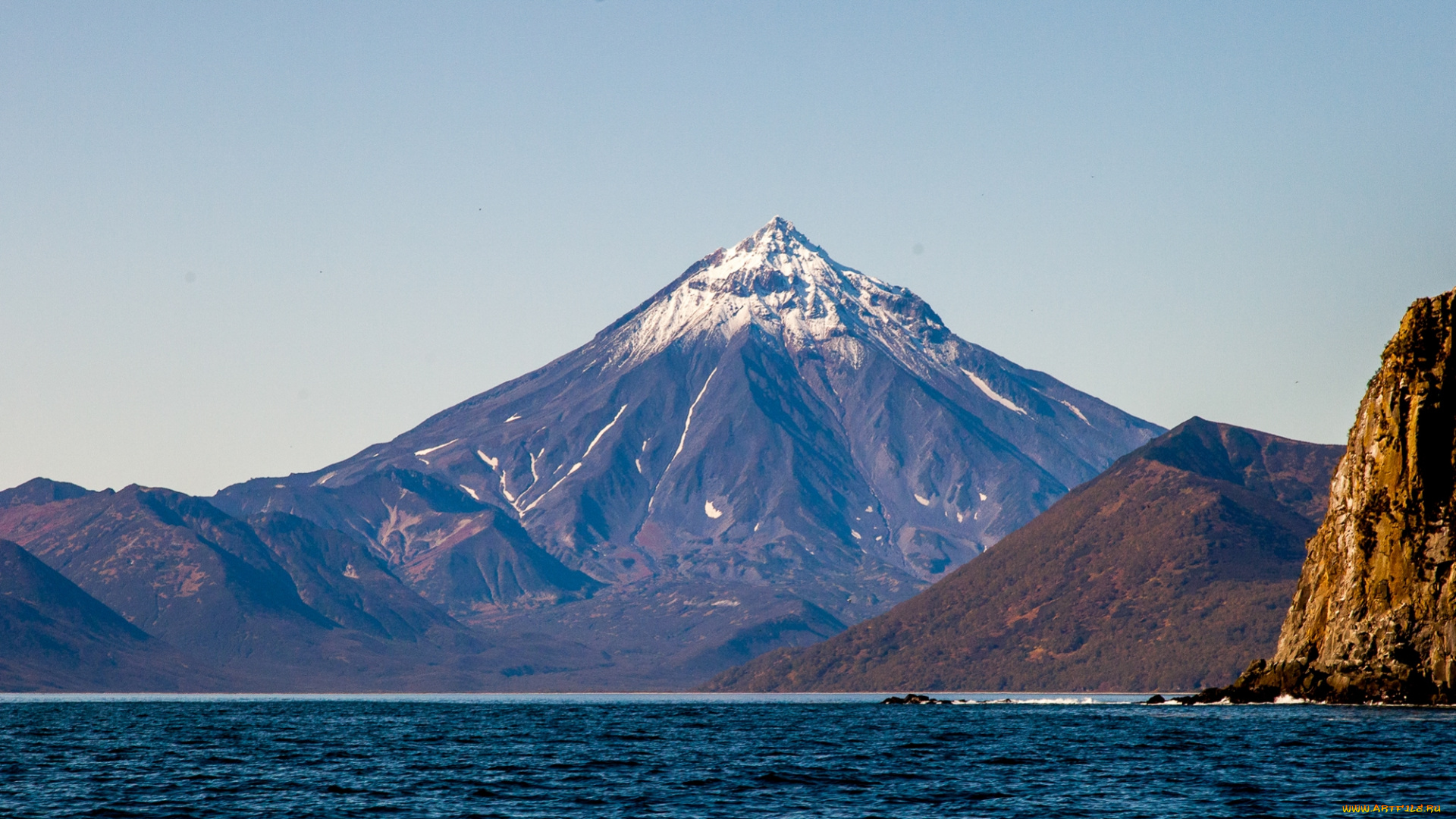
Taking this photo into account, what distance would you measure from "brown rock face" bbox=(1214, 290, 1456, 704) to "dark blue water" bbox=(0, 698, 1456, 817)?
28.4ft

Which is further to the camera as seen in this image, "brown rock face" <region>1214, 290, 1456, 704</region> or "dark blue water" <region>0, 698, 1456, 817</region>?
"brown rock face" <region>1214, 290, 1456, 704</region>

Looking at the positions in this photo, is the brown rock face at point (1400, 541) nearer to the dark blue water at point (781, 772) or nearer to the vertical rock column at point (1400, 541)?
the vertical rock column at point (1400, 541)

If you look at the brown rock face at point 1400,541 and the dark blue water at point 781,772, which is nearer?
the dark blue water at point 781,772

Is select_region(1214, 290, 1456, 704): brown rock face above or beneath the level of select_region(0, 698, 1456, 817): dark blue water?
above

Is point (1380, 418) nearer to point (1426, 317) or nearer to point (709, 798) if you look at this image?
point (1426, 317)

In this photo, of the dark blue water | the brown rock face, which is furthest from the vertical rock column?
the dark blue water

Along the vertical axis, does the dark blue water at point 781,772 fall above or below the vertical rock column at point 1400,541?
below

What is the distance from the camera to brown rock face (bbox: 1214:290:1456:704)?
171 metres

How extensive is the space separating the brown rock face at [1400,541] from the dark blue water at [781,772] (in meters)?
8.66

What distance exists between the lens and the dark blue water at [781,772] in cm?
9388

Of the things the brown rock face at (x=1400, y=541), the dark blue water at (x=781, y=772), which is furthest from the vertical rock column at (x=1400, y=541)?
the dark blue water at (x=781, y=772)

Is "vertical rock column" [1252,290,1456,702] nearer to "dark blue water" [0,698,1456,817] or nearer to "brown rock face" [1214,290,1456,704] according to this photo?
"brown rock face" [1214,290,1456,704]

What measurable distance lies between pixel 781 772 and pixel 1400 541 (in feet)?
283

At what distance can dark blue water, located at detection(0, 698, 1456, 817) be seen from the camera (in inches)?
3696
